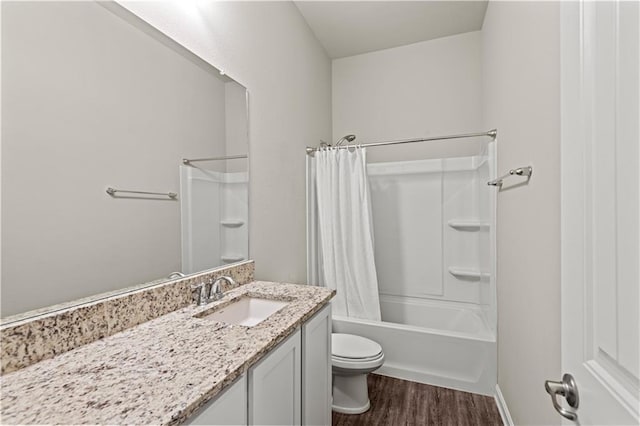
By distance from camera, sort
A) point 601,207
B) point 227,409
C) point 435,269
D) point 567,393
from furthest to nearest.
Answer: point 435,269 < point 227,409 < point 567,393 < point 601,207

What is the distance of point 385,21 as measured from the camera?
8.73ft

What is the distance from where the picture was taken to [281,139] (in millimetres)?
2236

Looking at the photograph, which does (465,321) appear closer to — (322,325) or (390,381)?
(390,381)

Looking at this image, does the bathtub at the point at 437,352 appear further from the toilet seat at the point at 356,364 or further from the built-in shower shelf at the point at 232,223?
the built-in shower shelf at the point at 232,223

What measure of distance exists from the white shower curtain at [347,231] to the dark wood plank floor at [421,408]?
1.86 feet

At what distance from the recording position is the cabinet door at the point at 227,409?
725mm

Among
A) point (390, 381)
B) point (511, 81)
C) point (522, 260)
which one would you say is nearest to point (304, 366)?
point (522, 260)

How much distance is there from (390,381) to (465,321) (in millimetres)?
914

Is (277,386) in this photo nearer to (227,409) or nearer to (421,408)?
(227,409)

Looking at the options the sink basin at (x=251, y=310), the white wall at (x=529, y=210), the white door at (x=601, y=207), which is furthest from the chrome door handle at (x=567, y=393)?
the sink basin at (x=251, y=310)

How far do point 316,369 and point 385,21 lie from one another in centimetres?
277

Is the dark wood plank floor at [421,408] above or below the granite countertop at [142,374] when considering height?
below

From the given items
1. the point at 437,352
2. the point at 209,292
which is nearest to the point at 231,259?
the point at 209,292

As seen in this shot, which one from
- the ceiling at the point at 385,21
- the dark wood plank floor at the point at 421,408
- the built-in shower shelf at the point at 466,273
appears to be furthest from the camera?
the built-in shower shelf at the point at 466,273
